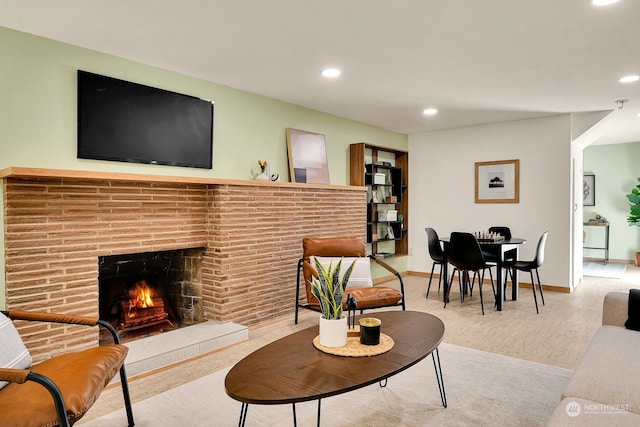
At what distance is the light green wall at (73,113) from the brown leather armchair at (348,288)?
3.51ft

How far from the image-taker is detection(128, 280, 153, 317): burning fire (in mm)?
3659

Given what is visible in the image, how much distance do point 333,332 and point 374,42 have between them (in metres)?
2.10

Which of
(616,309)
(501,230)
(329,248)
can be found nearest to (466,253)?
(501,230)

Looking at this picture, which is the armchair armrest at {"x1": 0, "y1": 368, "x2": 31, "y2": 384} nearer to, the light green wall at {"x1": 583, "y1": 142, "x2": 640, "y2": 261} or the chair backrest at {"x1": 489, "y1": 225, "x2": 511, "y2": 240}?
the chair backrest at {"x1": 489, "y1": 225, "x2": 511, "y2": 240}

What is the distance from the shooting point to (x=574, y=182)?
227 inches

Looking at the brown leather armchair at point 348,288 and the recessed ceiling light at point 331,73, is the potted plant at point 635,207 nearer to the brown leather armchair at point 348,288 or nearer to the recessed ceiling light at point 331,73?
the brown leather armchair at point 348,288

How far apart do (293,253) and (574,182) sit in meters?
4.16

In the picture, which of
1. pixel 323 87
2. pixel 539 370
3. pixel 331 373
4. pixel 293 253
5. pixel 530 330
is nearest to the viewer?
pixel 331 373

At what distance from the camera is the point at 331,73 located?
374cm

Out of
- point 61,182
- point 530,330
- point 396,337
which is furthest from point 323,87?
point 530,330

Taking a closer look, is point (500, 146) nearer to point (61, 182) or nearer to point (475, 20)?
point (475, 20)

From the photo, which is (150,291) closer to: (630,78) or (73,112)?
(73,112)

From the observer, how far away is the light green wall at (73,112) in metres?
2.80

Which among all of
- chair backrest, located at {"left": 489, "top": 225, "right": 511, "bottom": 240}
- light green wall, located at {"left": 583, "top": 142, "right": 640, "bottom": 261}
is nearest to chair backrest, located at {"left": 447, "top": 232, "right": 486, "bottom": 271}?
chair backrest, located at {"left": 489, "top": 225, "right": 511, "bottom": 240}
